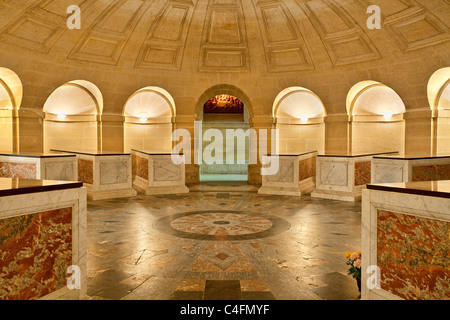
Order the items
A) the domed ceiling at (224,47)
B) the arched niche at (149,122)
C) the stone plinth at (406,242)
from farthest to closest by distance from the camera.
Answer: the arched niche at (149,122)
the domed ceiling at (224,47)
the stone plinth at (406,242)

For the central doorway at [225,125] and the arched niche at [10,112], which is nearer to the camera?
the arched niche at [10,112]

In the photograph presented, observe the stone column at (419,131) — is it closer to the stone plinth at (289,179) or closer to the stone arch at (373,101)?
the stone arch at (373,101)

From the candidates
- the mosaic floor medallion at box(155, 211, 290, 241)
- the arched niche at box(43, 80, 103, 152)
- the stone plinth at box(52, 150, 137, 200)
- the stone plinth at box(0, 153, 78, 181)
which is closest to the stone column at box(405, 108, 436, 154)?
the mosaic floor medallion at box(155, 211, 290, 241)

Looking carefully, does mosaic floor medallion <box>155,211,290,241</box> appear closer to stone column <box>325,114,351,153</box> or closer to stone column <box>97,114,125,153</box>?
stone column <box>97,114,125,153</box>

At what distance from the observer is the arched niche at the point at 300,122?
535 inches

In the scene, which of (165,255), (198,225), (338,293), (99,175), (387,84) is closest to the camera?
(338,293)

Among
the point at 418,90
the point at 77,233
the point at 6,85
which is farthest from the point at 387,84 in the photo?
the point at 6,85

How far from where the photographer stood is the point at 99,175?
938 cm

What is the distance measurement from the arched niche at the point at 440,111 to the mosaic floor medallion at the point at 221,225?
628 centimetres

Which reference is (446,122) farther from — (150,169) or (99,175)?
(99,175)

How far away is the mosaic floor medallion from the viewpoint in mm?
5938

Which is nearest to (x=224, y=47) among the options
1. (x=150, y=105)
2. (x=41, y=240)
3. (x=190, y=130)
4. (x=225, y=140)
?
(x=190, y=130)

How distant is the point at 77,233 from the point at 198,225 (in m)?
3.35

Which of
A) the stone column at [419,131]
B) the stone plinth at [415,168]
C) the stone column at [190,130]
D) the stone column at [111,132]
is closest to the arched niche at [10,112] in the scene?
the stone column at [111,132]
